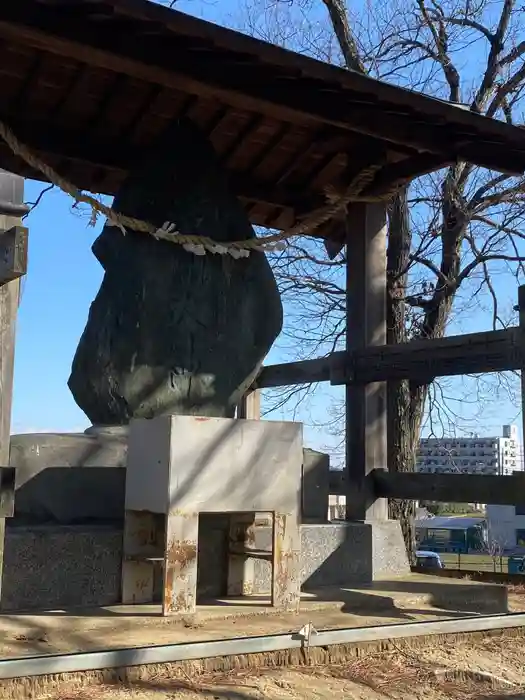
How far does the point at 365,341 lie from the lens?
664 cm

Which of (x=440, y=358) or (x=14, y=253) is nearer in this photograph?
(x=14, y=253)

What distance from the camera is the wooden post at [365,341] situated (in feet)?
21.1

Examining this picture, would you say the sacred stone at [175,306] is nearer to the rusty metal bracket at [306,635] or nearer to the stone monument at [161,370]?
the stone monument at [161,370]

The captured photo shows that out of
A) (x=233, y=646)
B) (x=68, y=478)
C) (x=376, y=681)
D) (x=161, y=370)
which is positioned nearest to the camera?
(x=233, y=646)

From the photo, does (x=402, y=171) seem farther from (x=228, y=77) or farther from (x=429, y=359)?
(x=228, y=77)

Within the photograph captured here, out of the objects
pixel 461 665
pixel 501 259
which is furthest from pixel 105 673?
pixel 501 259

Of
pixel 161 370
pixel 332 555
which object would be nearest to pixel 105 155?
pixel 161 370

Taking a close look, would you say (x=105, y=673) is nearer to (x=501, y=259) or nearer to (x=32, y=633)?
(x=32, y=633)

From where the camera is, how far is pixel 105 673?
3.45 m

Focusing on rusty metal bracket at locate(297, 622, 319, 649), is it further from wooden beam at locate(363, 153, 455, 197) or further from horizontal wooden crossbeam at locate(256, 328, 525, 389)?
wooden beam at locate(363, 153, 455, 197)

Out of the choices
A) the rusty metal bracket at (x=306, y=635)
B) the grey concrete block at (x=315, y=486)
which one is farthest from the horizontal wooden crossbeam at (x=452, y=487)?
the rusty metal bracket at (x=306, y=635)

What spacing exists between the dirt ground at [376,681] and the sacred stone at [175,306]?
2401mm

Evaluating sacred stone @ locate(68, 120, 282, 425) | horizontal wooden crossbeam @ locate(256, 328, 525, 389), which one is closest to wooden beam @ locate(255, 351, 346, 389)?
horizontal wooden crossbeam @ locate(256, 328, 525, 389)

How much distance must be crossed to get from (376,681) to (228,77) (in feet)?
11.9
